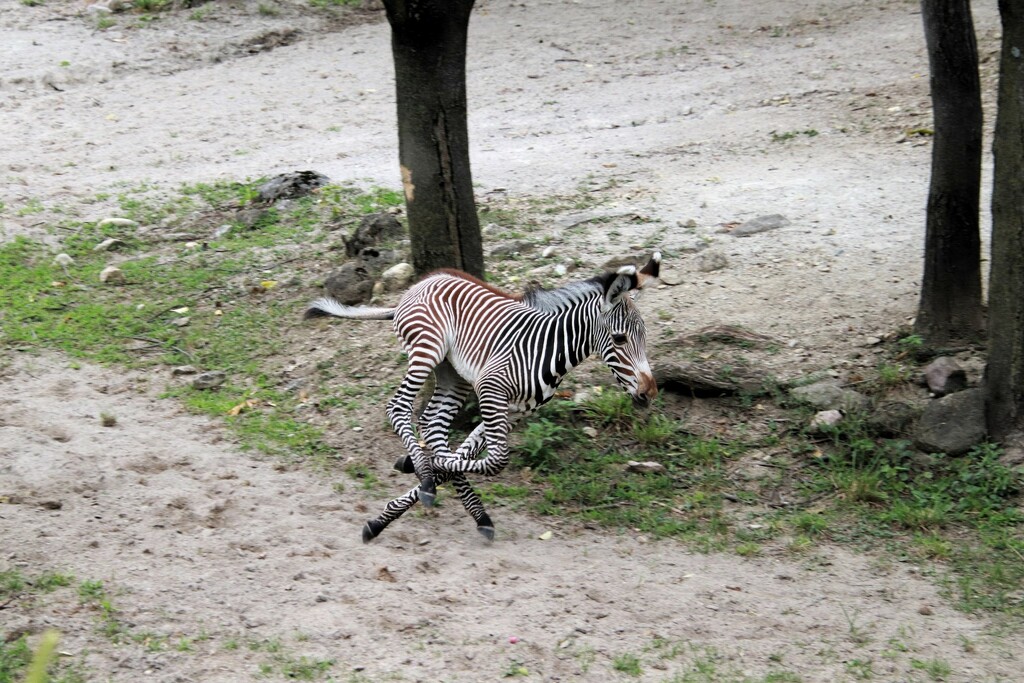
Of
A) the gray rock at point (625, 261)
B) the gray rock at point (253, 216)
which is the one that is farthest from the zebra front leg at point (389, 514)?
the gray rock at point (253, 216)

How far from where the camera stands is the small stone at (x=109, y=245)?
997cm

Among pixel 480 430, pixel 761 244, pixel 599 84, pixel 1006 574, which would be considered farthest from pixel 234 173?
pixel 1006 574

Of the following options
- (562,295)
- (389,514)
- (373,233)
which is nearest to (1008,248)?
(562,295)

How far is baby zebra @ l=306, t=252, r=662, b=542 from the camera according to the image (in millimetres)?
5789

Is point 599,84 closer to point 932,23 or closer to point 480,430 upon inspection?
point 932,23

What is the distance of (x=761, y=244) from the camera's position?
346 inches

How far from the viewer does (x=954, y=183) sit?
6.96 meters

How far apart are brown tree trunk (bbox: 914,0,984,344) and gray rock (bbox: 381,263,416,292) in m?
3.92

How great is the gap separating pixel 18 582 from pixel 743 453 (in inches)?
166

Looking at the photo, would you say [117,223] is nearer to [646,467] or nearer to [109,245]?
[109,245]

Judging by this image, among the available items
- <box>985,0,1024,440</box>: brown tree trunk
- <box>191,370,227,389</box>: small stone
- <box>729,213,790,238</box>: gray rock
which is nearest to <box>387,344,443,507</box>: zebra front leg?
<box>191,370,227,389</box>: small stone

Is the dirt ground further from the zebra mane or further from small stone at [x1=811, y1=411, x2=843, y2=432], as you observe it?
the zebra mane

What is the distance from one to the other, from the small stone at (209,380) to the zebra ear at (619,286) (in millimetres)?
3374

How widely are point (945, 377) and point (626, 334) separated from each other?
7.66ft
